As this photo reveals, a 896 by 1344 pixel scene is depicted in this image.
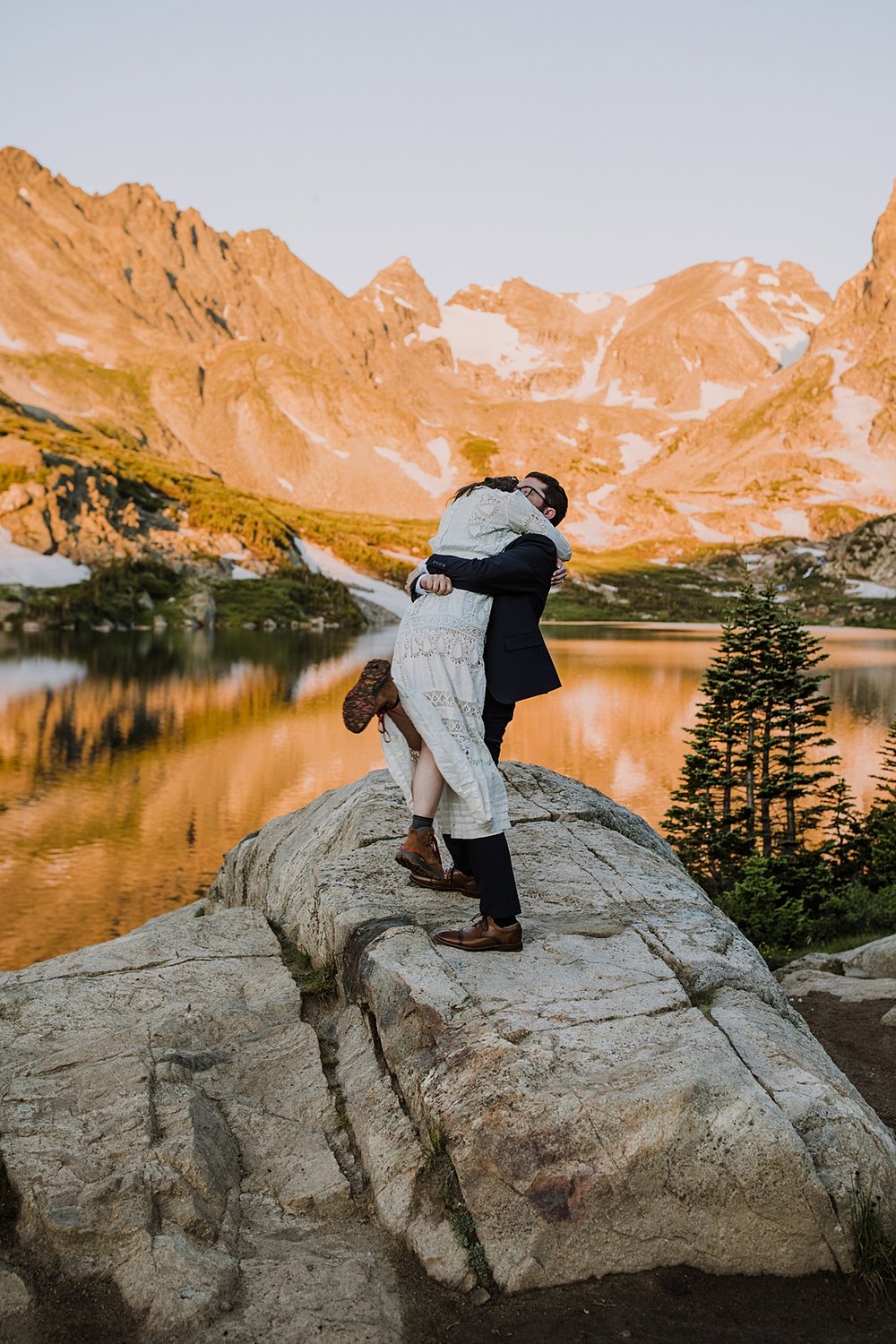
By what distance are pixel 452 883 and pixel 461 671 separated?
78.0 inches

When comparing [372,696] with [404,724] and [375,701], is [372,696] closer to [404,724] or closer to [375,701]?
[375,701]

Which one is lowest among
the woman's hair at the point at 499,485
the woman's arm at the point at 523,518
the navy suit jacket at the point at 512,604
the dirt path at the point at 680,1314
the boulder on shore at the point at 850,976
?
the boulder on shore at the point at 850,976

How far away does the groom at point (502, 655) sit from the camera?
6516 millimetres

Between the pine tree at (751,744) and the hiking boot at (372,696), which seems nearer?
the hiking boot at (372,696)

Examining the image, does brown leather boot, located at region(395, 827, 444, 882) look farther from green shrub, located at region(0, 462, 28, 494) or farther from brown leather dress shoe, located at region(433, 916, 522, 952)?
green shrub, located at region(0, 462, 28, 494)

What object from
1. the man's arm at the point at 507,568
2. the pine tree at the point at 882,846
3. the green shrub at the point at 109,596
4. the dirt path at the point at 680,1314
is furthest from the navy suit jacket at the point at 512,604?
the green shrub at the point at 109,596

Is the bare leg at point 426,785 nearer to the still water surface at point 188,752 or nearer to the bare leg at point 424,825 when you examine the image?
the bare leg at point 424,825

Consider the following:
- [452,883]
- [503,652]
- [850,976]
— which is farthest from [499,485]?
[850,976]

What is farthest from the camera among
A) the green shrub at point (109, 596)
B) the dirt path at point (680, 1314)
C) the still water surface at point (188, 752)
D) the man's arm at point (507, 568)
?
the green shrub at point (109, 596)

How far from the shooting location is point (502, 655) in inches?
268

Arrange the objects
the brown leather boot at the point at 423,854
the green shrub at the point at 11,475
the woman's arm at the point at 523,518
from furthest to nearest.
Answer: the green shrub at the point at 11,475 < the brown leather boot at the point at 423,854 < the woman's arm at the point at 523,518

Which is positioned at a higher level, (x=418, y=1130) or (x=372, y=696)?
(x=372, y=696)

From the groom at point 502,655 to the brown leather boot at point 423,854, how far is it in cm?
84

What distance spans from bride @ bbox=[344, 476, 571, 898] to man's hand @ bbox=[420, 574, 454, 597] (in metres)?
0.05
